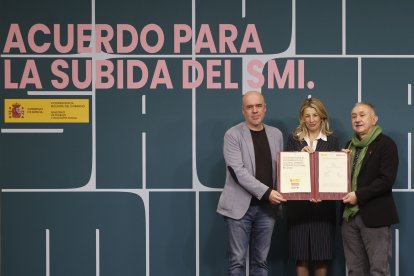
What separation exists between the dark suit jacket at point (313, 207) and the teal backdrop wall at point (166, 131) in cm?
48

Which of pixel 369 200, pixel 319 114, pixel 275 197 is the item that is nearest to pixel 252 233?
pixel 275 197

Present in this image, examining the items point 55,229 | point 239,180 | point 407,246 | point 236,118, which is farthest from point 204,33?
point 407,246

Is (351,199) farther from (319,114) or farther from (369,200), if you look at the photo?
(319,114)

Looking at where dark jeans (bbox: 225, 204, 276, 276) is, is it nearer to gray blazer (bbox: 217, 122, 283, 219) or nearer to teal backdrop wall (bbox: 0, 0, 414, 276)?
gray blazer (bbox: 217, 122, 283, 219)

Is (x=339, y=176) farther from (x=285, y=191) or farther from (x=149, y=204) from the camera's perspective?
(x=149, y=204)

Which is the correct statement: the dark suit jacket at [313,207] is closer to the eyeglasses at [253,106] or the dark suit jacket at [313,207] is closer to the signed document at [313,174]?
the signed document at [313,174]

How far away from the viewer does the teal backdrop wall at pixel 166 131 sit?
3.57 metres

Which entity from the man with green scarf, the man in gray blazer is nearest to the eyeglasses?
the man in gray blazer

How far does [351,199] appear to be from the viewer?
2.96 metres

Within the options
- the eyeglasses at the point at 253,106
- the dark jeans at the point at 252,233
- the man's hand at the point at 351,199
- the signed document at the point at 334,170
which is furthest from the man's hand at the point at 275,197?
the eyeglasses at the point at 253,106

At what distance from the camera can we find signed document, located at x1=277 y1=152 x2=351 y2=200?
119 inches

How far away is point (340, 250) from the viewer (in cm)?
359

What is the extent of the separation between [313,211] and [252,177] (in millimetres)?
468

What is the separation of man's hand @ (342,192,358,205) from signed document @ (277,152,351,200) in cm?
6
